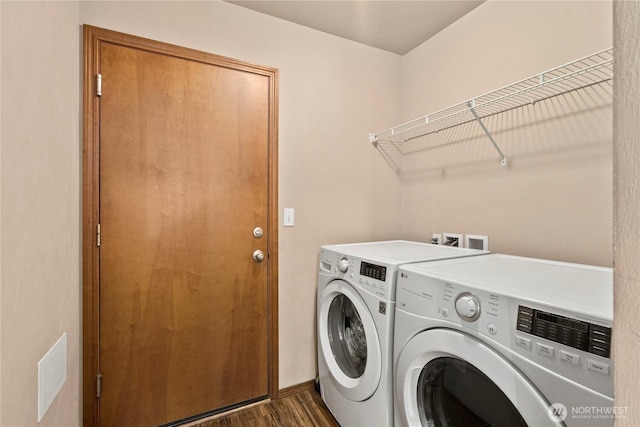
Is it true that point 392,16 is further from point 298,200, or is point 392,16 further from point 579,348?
point 579,348

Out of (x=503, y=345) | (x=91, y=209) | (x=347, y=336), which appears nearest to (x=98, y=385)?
(x=91, y=209)

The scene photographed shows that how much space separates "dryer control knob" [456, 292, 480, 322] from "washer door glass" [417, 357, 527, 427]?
16 centimetres

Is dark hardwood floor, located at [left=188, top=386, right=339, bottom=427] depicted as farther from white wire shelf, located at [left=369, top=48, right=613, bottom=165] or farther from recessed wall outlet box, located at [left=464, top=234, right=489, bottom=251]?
white wire shelf, located at [left=369, top=48, right=613, bottom=165]

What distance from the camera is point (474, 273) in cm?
109

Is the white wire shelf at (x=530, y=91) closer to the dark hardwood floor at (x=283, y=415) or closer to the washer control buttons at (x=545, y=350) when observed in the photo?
the washer control buttons at (x=545, y=350)

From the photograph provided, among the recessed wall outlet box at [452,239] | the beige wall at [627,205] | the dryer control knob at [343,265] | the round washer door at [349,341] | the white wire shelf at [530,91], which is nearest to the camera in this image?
the beige wall at [627,205]

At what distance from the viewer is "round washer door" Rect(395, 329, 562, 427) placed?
75 cm

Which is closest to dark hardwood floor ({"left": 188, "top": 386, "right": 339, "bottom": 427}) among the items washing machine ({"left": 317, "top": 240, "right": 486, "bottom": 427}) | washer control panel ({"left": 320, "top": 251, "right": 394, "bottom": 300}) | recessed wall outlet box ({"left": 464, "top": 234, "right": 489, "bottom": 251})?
washing machine ({"left": 317, "top": 240, "right": 486, "bottom": 427})

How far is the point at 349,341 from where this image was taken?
65.9 inches

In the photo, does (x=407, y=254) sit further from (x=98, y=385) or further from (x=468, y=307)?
(x=98, y=385)

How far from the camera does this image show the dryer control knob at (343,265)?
5.05ft

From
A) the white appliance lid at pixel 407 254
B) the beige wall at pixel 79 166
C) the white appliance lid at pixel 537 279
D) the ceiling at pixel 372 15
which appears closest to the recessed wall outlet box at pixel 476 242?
the white appliance lid at pixel 407 254

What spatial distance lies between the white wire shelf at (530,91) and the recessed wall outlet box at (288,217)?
822mm

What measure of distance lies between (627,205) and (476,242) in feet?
5.37
